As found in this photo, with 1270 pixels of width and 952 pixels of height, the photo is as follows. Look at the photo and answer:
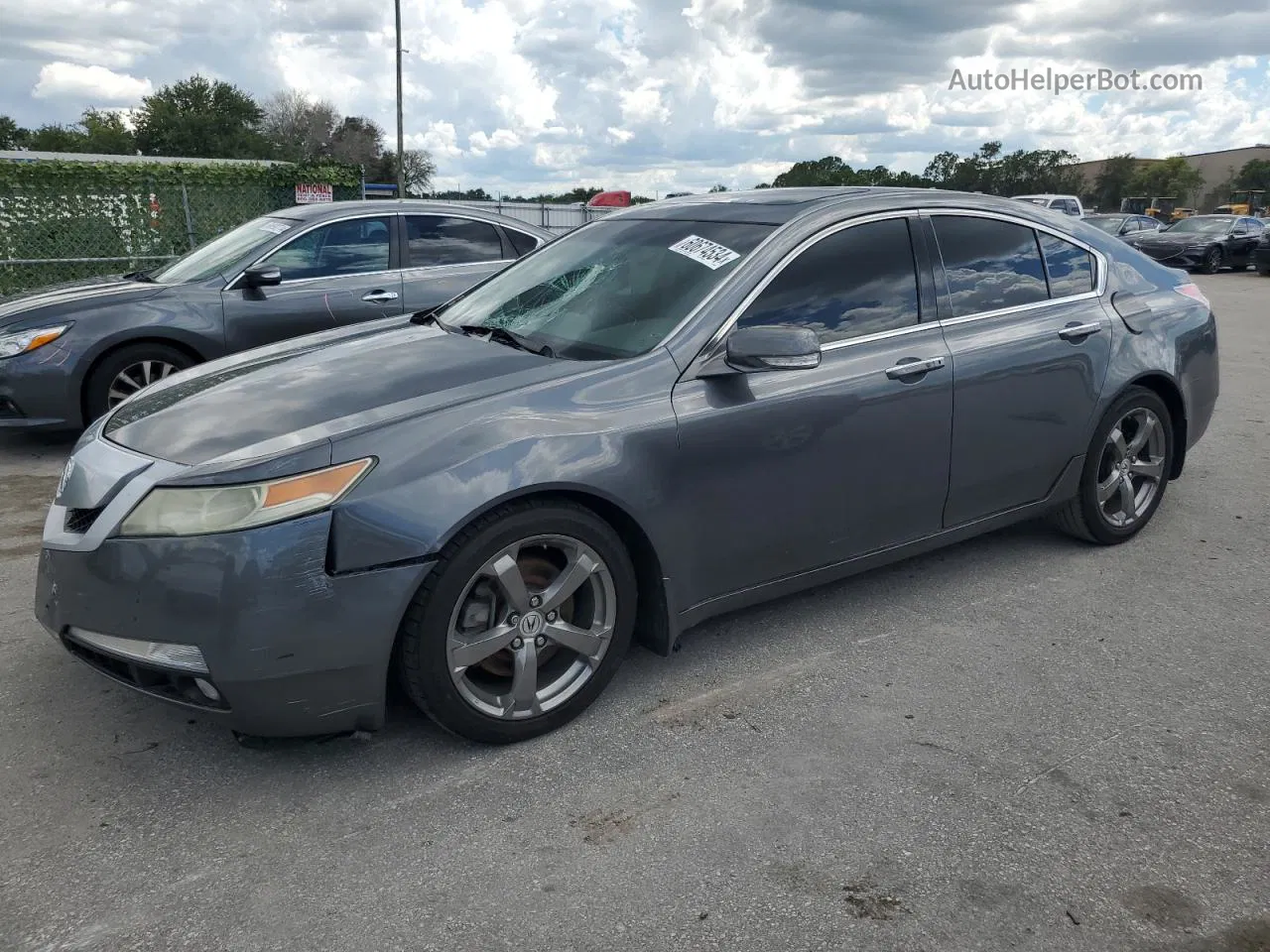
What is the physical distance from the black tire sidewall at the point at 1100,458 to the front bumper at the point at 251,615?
3137mm

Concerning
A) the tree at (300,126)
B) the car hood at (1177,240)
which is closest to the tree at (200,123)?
the tree at (300,126)

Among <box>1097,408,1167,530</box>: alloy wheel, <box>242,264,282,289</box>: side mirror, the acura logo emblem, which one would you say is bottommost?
<box>1097,408,1167,530</box>: alloy wheel

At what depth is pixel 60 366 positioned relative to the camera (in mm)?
6250

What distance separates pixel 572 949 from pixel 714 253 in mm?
2348

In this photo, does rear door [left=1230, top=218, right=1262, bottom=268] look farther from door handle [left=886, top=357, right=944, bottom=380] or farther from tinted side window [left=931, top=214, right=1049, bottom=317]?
door handle [left=886, top=357, right=944, bottom=380]

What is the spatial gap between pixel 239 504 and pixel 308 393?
24.4 inches

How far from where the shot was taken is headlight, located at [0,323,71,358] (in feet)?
20.3

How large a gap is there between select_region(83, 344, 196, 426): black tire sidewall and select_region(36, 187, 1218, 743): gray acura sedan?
10.0 feet

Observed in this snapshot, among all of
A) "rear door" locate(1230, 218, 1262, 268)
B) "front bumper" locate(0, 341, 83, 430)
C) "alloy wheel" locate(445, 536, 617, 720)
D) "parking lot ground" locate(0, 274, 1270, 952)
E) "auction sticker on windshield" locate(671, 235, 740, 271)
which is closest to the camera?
"parking lot ground" locate(0, 274, 1270, 952)

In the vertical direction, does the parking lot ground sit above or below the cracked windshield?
below

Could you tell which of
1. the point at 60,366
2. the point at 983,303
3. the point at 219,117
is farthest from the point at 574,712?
the point at 219,117

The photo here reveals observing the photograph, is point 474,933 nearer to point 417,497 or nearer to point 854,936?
point 854,936

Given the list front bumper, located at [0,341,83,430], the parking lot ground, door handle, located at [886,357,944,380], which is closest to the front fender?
the parking lot ground

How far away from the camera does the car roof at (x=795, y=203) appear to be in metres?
3.88
